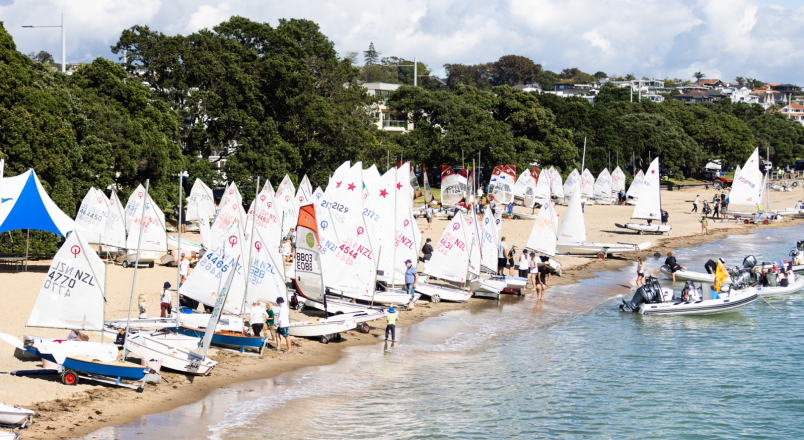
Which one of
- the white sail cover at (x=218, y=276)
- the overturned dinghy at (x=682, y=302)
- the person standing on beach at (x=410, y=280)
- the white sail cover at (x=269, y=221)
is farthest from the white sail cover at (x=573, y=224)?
the white sail cover at (x=218, y=276)

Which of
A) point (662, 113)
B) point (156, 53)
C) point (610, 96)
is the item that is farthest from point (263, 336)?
point (610, 96)

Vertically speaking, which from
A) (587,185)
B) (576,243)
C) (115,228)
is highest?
(587,185)

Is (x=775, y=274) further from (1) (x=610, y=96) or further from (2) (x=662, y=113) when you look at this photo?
(1) (x=610, y=96)

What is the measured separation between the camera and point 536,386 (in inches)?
786

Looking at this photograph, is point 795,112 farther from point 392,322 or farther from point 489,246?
point 392,322

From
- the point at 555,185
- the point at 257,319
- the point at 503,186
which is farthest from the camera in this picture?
the point at 555,185

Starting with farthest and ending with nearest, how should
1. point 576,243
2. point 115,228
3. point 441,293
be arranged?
1. point 576,243
2. point 115,228
3. point 441,293

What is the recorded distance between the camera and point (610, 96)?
392 feet

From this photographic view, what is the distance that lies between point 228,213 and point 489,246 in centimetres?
997

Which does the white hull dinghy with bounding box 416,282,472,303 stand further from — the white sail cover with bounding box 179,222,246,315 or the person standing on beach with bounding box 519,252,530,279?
the white sail cover with bounding box 179,222,246,315

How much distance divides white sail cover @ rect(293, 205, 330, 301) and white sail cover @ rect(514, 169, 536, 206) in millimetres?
39190

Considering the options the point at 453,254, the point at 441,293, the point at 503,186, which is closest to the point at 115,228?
the point at 441,293

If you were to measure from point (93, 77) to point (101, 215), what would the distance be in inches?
481

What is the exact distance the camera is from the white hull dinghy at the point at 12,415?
1348cm
